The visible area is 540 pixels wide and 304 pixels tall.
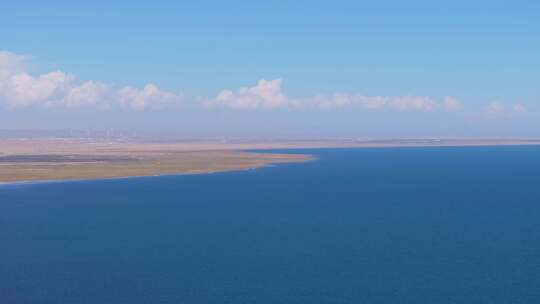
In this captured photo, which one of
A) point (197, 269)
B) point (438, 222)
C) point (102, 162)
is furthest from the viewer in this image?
point (102, 162)

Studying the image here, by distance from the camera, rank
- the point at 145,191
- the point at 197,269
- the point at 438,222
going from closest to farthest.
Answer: the point at 197,269 → the point at 438,222 → the point at 145,191

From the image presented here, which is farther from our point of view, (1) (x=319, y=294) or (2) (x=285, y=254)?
(2) (x=285, y=254)

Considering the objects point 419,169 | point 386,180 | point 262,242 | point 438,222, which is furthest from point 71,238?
point 419,169

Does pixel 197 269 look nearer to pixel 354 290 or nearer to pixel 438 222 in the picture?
pixel 354 290

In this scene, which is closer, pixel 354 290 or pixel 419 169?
pixel 354 290

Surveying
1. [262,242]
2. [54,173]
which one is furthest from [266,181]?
[262,242]

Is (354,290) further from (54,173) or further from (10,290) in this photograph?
(54,173)
